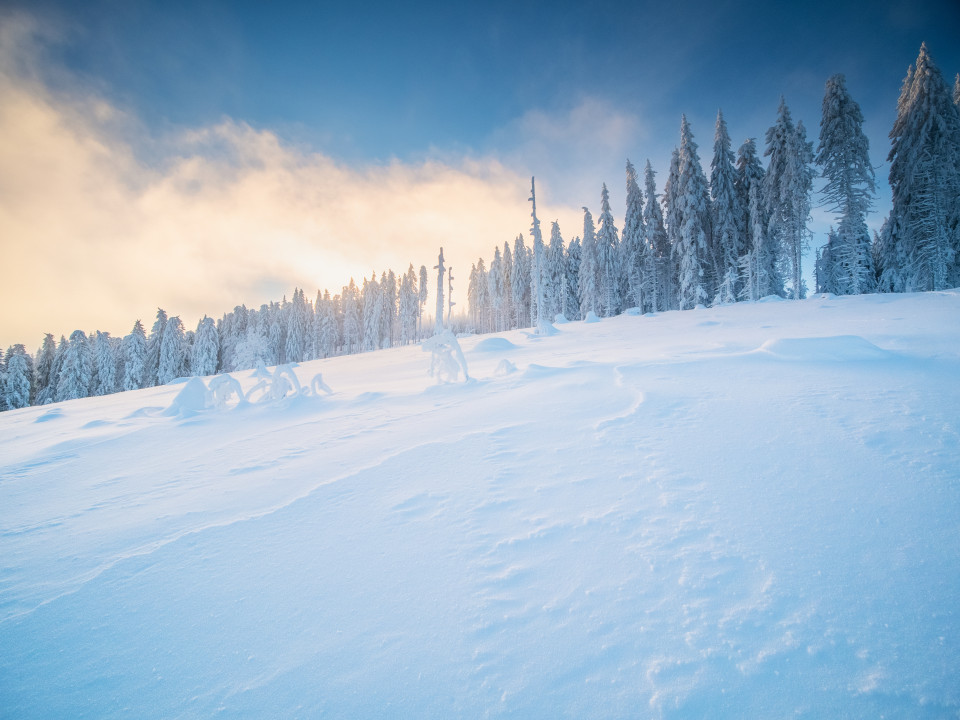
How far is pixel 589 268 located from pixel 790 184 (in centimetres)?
Result: 1813

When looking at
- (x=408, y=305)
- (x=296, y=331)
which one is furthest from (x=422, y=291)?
(x=296, y=331)

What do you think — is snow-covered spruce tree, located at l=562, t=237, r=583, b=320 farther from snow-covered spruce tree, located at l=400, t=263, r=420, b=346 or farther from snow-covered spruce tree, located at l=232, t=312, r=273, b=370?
snow-covered spruce tree, located at l=232, t=312, r=273, b=370

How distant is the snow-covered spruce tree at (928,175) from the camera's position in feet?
53.5

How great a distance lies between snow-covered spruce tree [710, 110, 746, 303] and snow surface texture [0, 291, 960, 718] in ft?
81.6

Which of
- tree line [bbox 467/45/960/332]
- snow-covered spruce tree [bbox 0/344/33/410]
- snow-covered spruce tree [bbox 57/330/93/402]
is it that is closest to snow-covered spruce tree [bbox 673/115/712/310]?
tree line [bbox 467/45/960/332]

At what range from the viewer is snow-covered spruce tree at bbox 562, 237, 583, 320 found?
4172 cm

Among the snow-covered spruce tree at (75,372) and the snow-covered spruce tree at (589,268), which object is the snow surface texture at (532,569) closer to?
the snow-covered spruce tree at (589,268)

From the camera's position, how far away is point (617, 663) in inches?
55.0

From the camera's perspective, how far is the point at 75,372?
4031cm

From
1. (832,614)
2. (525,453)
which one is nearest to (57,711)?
(525,453)

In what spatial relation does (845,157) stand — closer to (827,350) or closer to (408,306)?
(827,350)

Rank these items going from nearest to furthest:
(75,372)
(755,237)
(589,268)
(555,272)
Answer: (755,237) → (589,268) → (75,372) → (555,272)

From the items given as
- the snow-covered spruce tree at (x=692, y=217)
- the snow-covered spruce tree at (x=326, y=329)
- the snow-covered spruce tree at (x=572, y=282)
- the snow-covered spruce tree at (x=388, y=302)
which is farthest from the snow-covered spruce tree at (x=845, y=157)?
the snow-covered spruce tree at (x=326, y=329)

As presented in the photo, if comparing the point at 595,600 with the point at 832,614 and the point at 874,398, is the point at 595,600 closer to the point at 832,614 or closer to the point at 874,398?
the point at 832,614
